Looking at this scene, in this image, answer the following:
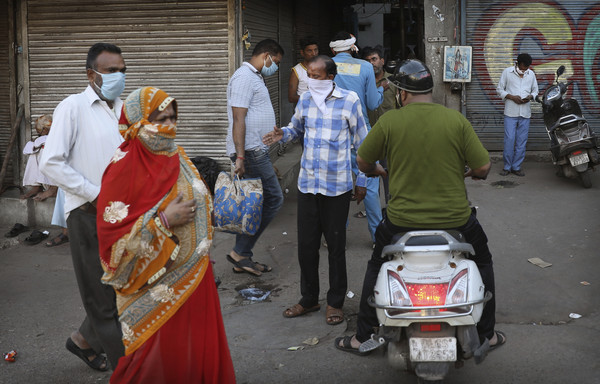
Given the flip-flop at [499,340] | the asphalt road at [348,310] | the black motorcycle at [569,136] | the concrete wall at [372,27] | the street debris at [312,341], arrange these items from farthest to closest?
the concrete wall at [372,27] < the black motorcycle at [569,136] < the street debris at [312,341] < the flip-flop at [499,340] < the asphalt road at [348,310]

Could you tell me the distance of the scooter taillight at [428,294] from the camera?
3.83m

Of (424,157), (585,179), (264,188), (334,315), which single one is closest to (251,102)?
(264,188)

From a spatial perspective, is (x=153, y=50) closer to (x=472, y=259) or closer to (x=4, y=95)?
(x=4, y=95)

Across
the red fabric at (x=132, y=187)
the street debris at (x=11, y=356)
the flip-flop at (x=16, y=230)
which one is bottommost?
the street debris at (x=11, y=356)

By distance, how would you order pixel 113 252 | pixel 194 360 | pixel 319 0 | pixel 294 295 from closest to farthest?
pixel 113 252 < pixel 194 360 < pixel 294 295 < pixel 319 0

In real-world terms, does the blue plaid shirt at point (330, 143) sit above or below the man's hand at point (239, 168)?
above

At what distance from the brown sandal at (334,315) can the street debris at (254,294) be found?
2.66 ft

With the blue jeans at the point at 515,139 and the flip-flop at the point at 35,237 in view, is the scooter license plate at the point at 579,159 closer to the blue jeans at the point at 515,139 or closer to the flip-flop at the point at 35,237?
the blue jeans at the point at 515,139

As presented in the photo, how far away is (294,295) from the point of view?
6086mm

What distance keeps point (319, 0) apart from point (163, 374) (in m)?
12.7

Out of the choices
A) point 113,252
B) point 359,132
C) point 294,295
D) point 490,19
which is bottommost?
point 294,295

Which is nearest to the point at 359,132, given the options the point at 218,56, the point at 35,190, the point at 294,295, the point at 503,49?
the point at 294,295

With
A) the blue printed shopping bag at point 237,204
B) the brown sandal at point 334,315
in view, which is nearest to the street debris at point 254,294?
the blue printed shopping bag at point 237,204

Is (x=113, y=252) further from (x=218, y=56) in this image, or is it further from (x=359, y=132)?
(x=218, y=56)
